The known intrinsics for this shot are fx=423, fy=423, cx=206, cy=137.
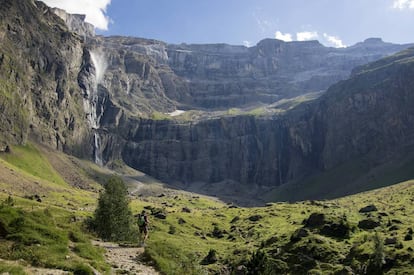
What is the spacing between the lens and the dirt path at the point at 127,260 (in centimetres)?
3111

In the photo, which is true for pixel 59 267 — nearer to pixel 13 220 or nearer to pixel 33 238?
pixel 33 238

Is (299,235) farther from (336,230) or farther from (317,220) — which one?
(317,220)

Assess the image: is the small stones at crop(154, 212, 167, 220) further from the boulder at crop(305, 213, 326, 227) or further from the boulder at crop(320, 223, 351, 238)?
the boulder at crop(320, 223, 351, 238)

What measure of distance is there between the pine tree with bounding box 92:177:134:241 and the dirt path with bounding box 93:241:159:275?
84.1ft

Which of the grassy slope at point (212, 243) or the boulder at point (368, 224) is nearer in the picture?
the grassy slope at point (212, 243)

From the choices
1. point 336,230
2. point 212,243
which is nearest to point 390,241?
point 336,230

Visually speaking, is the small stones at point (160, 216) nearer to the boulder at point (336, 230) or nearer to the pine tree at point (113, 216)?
the boulder at point (336, 230)

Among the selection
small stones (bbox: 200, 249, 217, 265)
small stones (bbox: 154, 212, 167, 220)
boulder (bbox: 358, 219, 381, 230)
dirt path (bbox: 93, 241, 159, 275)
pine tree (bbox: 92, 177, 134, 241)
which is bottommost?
small stones (bbox: 154, 212, 167, 220)

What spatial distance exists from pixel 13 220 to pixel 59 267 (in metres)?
6.41

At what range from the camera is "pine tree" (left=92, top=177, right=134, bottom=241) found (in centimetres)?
6731

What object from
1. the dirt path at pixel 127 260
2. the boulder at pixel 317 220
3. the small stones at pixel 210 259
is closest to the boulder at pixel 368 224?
the boulder at pixel 317 220

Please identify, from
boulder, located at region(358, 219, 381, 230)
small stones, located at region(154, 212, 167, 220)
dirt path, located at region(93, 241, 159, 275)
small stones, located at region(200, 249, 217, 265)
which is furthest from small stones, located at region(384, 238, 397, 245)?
small stones, located at region(154, 212, 167, 220)

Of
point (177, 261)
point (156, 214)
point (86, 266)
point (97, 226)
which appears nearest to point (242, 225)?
point (156, 214)

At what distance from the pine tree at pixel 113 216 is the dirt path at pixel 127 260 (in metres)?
25.6
